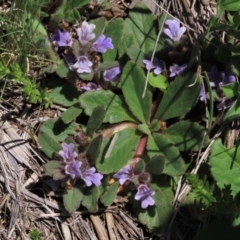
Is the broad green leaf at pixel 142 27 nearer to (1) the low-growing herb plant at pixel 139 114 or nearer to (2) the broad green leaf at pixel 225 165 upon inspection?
(1) the low-growing herb plant at pixel 139 114

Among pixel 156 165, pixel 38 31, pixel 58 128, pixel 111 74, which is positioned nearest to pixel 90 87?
pixel 111 74

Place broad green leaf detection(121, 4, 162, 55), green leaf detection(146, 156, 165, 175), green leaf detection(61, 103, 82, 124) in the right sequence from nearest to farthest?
green leaf detection(146, 156, 165, 175) < green leaf detection(61, 103, 82, 124) < broad green leaf detection(121, 4, 162, 55)

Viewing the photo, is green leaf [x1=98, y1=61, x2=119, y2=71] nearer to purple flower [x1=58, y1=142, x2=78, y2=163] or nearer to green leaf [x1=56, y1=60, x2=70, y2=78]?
green leaf [x1=56, y1=60, x2=70, y2=78]

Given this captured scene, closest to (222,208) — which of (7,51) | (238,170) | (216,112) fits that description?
(238,170)

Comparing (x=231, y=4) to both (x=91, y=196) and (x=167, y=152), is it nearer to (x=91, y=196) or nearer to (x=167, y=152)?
(x=167, y=152)

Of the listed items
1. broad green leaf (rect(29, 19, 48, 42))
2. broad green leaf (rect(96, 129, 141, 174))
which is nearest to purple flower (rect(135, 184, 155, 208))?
broad green leaf (rect(96, 129, 141, 174))

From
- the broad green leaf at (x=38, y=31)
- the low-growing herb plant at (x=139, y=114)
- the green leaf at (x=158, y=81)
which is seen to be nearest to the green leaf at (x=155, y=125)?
the low-growing herb plant at (x=139, y=114)

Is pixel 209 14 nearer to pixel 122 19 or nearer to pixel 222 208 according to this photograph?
pixel 122 19
